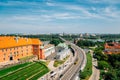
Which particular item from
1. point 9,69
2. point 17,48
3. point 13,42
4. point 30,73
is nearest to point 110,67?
point 30,73

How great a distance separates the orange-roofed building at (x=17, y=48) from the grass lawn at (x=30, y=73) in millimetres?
6464

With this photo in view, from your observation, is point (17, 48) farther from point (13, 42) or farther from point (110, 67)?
point (110, 67)

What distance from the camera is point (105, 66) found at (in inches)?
2231

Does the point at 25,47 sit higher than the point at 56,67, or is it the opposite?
the point at 25,47

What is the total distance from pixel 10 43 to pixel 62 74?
18.1 m

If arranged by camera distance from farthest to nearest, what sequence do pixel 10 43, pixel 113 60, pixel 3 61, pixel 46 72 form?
pixel 113 60 → pixel 10 43 → pixel 3 61 → pixel 46 72

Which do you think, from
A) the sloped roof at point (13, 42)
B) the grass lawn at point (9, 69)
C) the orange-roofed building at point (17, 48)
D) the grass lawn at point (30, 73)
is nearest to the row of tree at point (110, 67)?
the grass lawn at point (30, 73)

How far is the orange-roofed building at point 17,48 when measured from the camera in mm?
54219

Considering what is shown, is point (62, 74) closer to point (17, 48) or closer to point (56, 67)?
point (56, 67)

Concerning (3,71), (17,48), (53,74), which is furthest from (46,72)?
(17,48)

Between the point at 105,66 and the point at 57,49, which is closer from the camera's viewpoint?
the point at 105,66

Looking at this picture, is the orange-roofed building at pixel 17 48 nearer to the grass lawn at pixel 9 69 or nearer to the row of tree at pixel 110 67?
the grass lawn at pixel 9 69

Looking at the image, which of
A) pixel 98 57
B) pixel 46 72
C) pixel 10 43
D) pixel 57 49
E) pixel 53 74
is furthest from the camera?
pixel 57 49

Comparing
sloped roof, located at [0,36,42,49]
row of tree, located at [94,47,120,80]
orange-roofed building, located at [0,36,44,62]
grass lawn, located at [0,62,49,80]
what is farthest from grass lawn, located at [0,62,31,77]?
row of tree, located at [94,47,120,80]
